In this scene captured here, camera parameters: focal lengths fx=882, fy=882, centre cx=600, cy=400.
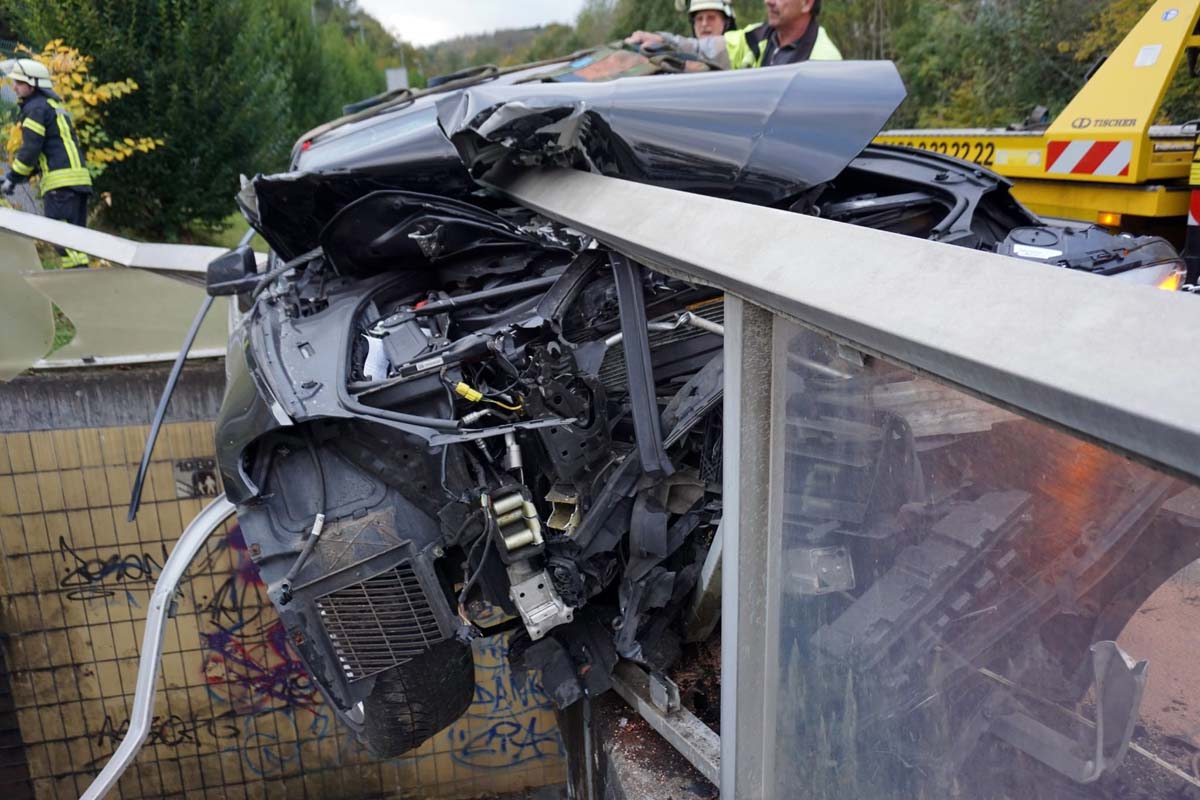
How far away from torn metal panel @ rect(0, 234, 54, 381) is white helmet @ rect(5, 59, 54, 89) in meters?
2.65

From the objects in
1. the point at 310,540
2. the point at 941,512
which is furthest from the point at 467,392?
the point at 941,512

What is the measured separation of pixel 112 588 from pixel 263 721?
48.2 inches

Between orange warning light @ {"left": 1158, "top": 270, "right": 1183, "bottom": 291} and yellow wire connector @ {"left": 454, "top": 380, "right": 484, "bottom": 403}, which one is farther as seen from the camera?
orange warning light @ {"left": 1158, "top": 270, "right": 1183, "bottom": 291}

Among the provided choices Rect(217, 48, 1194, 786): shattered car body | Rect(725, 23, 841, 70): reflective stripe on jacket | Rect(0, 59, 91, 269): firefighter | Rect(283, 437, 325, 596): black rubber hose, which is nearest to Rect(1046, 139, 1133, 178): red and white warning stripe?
Rect(725, 23, 841, 70): reflective stripe on jacket

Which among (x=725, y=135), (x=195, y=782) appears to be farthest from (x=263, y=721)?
(x=725, y=135)

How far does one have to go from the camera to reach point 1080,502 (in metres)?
0.86

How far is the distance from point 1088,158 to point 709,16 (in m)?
2.45

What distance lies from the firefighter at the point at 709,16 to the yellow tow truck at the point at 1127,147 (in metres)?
1.58

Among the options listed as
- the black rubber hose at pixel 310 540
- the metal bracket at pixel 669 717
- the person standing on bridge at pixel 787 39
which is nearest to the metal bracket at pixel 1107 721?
the metal bracket at pixel 669 717

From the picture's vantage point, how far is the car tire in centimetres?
236

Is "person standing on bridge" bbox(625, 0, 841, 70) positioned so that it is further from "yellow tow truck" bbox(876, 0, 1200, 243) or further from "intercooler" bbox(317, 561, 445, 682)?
"intercooler" bbox(317, 561, 445, 682)

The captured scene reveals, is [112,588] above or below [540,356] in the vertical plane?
below

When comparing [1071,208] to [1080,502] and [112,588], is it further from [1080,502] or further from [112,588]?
[112,588]

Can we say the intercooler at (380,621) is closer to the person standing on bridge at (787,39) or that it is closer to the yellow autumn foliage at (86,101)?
the person standing on bridge at (787,39)
